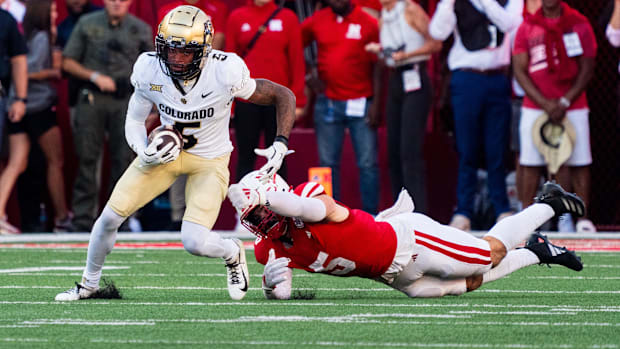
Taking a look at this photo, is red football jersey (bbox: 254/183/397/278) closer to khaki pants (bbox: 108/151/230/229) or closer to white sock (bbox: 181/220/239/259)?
white sock (bbox: 181/220/239/259)

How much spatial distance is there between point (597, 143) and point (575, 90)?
1463mm

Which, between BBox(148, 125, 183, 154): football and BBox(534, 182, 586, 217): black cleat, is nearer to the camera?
BBox(148, 125, 183, 154): football

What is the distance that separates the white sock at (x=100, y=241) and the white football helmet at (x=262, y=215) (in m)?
0.79

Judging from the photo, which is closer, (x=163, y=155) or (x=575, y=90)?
(x=163, y=155)

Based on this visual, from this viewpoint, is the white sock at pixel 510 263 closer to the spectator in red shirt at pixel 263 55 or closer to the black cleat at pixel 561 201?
the black cleat at pixel 561 201

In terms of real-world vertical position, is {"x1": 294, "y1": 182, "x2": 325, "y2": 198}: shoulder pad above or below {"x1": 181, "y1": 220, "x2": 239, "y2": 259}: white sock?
above

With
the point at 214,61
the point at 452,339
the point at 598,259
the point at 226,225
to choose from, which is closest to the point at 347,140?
the point at 226,225

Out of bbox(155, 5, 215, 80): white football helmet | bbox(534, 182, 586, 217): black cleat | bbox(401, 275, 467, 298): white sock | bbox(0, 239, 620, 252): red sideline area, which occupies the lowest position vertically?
bbox(0, 239, 620, 252): red sideline area

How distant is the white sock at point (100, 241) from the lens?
6105 mm

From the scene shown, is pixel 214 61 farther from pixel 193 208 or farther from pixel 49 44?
pixel 49 44

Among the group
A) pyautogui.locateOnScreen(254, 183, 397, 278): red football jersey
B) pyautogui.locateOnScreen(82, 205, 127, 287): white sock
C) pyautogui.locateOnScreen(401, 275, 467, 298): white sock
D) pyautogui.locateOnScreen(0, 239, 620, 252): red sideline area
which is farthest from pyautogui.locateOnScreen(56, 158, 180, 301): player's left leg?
pyautogui.locateOnScreen(0, 239, 620, 252): red sideline area

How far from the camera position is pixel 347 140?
40.1ft

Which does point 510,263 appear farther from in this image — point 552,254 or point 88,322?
point 88,322

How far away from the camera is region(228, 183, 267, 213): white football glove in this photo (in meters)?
5.46
